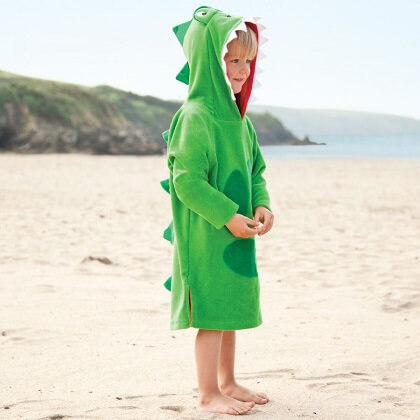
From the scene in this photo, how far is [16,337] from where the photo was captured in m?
4.08

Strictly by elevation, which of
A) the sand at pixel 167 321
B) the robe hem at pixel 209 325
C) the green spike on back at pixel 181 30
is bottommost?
the sand at pixel 167 321

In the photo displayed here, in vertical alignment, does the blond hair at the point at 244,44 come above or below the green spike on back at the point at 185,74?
above

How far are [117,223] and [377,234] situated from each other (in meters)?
3.27

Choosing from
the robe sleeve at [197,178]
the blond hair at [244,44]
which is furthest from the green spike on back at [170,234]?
the blond hair at [244,44]

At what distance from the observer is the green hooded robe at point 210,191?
272 cm

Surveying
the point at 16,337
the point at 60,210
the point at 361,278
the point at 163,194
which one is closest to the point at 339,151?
the point at 163,194

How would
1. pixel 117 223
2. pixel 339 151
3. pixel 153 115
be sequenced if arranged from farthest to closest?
pixel 153 115, pixel 339 151, pixel 117 223

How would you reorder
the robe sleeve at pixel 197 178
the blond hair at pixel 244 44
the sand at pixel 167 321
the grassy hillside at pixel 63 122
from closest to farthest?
the robe sleeve at pixel 197 178
the blond hair at pixel 244 44
the sand at pixel 167 321
the grassy hillside at pixel 63 122

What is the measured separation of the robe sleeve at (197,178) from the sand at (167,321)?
0.81 m

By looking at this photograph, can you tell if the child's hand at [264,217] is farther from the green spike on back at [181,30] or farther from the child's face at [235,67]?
the green spike on back at [181,30]

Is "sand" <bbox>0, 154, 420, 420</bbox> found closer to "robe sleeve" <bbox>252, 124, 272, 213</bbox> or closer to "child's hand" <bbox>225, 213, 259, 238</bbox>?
"child's hand" <bbox>225, 213, 259, 238</bbox>

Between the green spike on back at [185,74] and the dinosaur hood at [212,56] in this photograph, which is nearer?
the dinosaur hood at [212,56]

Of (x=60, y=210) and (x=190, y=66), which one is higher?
(x=190, y=66)

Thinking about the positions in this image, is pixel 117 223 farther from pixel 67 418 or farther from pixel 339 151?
pixel 339 151
